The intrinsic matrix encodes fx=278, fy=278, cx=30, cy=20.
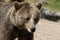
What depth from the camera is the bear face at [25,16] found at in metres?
4.36

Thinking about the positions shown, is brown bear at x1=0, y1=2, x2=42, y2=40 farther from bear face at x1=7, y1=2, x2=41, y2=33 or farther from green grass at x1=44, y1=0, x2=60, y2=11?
green grass at x1=44, y1=0, x2=60, y2=11

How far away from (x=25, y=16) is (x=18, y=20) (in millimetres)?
149

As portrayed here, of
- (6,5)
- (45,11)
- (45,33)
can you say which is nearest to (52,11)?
(45,11)

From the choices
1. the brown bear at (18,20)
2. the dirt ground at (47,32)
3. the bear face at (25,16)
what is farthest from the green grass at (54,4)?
the bear face at (25,16)

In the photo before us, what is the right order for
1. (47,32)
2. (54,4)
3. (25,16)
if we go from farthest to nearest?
1. (54,4)
2. (47,32)
3. (25,16)

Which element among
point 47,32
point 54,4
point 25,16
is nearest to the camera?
point 25,16

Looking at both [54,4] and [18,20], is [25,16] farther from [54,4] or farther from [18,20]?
[54,4]

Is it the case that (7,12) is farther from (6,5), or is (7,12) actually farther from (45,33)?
(45,33)

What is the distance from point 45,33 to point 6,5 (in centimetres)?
269

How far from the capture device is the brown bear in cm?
441

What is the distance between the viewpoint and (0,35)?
4922mm

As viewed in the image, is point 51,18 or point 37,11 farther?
point 51,18

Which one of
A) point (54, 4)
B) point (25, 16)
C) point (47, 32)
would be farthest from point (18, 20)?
point (54, 4)

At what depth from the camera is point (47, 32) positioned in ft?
25.5
